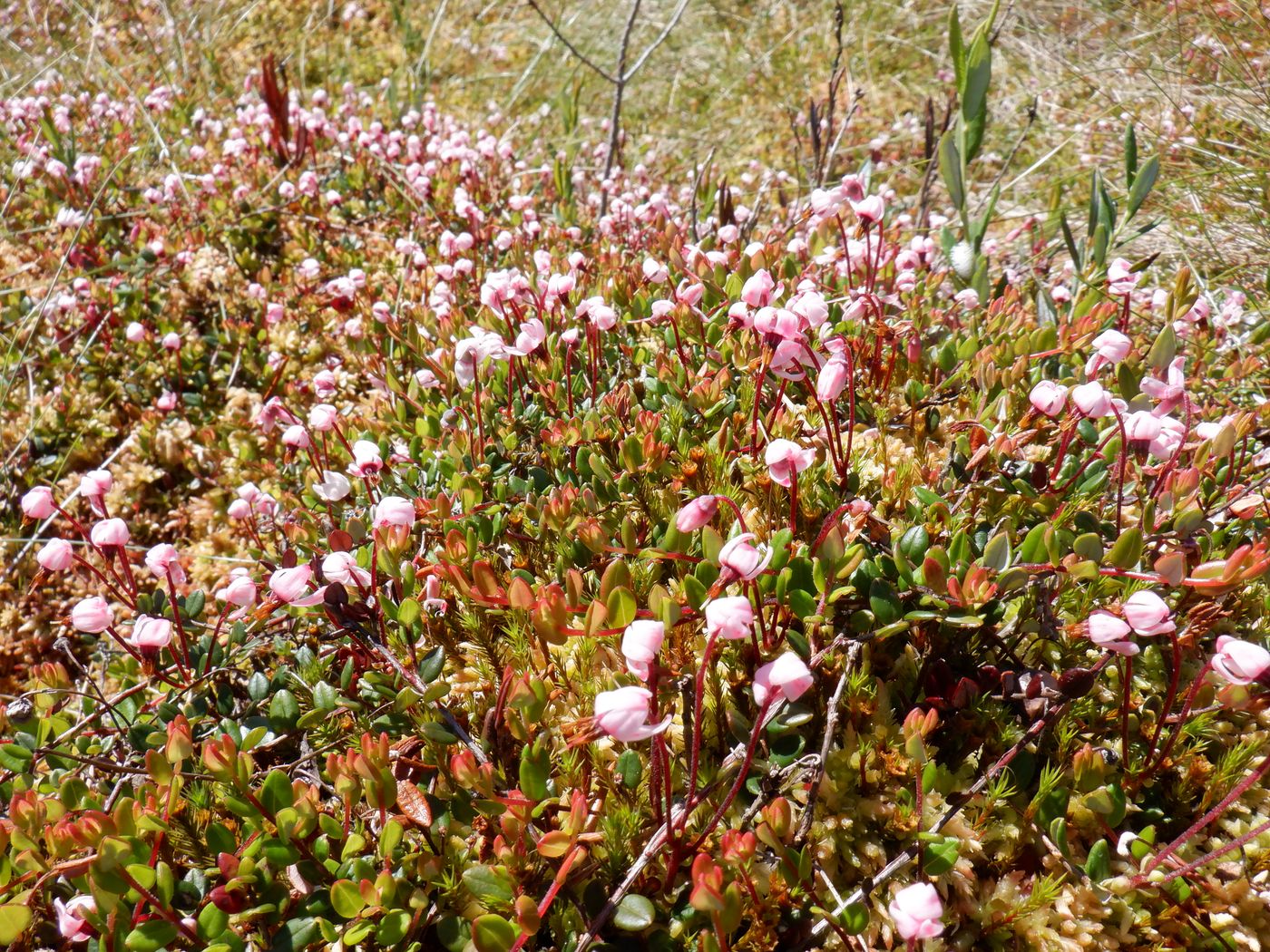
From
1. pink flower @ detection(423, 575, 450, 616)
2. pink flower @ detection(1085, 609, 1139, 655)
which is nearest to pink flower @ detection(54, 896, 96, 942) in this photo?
pink flower @ detection(423, 575, 450, 616)

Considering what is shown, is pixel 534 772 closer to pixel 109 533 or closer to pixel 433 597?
pixel 433 597

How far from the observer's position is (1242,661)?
1064 mm

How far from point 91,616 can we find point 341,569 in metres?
0.47

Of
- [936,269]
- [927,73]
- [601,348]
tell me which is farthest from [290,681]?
[927,73]

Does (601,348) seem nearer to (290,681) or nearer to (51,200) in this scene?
(290,681)

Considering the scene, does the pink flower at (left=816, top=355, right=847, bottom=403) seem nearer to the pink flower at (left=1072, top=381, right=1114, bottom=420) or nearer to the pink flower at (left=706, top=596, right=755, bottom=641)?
the pink flower at (left=1072, top=381, right=1114, bottom=420)

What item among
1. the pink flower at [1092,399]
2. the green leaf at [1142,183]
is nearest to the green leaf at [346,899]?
the pink flower at [1092,399]

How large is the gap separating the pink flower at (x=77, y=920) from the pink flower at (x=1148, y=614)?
1.60m

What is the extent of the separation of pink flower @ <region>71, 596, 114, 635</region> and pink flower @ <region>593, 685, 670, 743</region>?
1.04 metres

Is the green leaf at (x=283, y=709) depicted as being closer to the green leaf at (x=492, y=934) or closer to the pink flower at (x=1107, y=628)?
the green leaf at (x=492, y=934)

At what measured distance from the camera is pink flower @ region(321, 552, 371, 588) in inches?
59.0

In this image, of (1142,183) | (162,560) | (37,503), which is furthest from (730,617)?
(1142,183)

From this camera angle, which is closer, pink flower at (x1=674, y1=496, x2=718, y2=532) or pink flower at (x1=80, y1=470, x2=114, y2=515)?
pink flower at (x1=674, y1=496, x2=718, y2=532)

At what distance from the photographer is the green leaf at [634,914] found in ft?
3.85
